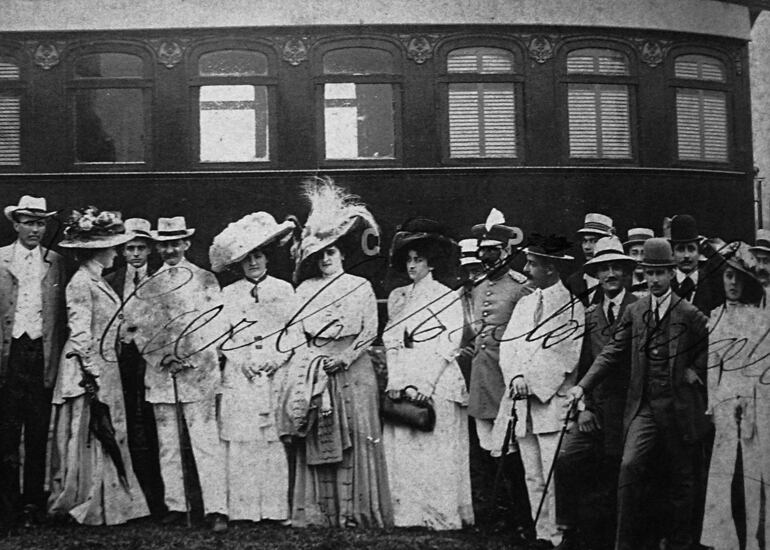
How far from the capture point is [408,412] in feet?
25.1

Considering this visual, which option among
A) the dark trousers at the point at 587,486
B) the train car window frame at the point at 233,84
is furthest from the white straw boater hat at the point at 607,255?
the train car window frame at the point at 233,84

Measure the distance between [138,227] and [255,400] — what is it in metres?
1.65

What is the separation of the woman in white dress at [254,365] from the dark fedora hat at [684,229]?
119 inches

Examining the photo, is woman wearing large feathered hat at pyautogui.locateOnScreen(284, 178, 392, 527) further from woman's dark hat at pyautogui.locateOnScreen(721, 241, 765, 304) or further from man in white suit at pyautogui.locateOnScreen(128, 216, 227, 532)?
woman's dark hat at pyautogui.locateOnScreen(721, 241, 765, 304)

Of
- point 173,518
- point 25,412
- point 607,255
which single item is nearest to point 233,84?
point 25,412

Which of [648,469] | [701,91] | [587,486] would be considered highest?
[701,91]

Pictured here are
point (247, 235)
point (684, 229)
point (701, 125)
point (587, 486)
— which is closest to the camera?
point (587, 486)

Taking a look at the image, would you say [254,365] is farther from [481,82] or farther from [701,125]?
[701,125]

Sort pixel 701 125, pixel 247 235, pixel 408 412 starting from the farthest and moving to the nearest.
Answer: pixel 701 125 < pixel 247 235 < pixel 408 412

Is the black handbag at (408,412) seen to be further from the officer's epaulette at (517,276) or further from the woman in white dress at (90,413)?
the woman in white dress at (90,413)

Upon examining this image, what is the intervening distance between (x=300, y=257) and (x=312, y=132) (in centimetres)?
99

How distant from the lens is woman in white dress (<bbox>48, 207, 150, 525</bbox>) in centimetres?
761

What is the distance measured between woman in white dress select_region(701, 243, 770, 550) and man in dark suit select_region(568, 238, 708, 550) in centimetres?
17

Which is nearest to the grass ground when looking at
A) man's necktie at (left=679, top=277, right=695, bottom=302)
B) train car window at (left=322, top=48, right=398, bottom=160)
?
man's necktie at (left=679, top=277, right=695, bottom=302)
